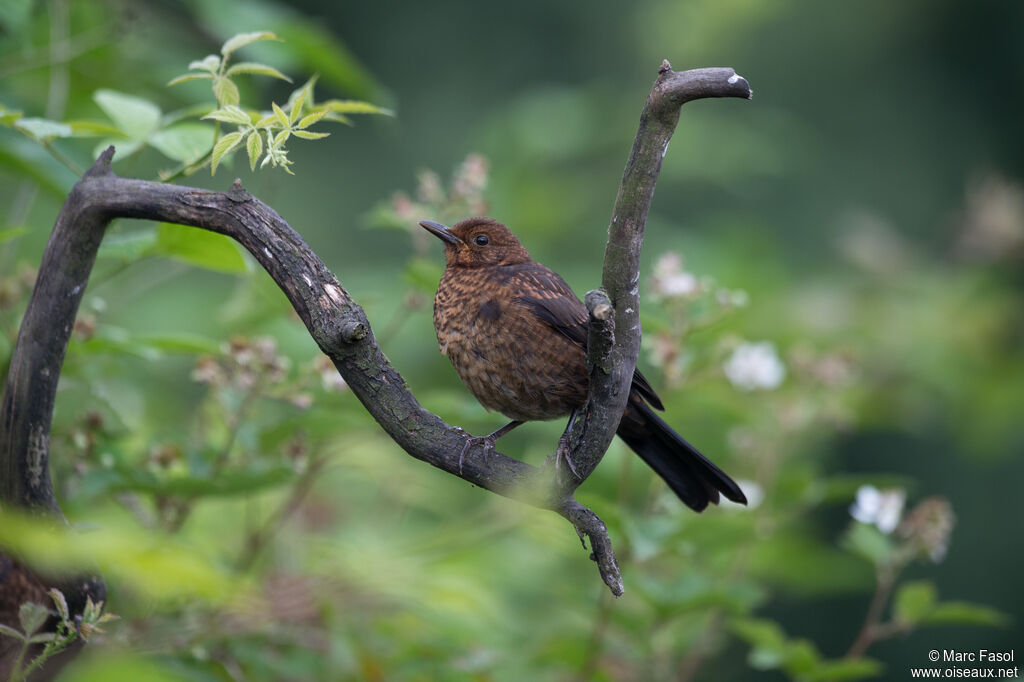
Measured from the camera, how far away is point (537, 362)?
222 centimetres

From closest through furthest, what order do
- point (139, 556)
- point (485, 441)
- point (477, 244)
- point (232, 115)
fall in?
point (139, 556) < point (232, 115) < point (485, 441) < point (477, 244)

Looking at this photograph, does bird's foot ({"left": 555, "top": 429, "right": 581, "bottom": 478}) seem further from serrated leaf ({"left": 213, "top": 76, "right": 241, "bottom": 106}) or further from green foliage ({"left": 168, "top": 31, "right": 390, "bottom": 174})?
serrated leaf ({"left": 213, "top": 76, "right": 241, "bottom": 106})

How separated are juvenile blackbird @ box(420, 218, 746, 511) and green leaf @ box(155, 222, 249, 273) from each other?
557mm

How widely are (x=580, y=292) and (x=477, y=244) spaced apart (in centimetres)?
107

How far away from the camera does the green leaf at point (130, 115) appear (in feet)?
6.53

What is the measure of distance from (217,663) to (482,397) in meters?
0.83

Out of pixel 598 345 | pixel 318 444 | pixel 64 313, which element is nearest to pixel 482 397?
pixel 318 444

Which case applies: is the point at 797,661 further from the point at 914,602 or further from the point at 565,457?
the point at 565,457

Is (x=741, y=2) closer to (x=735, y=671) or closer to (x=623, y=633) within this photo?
(x=735, y=671)

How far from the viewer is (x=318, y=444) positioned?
2506 mm

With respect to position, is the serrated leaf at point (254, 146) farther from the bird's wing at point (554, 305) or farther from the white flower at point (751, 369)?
the white flower at point (751, 369)

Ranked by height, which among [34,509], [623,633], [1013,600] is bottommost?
[34,509]

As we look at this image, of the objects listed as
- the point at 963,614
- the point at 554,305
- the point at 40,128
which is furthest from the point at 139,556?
the point at 963,614

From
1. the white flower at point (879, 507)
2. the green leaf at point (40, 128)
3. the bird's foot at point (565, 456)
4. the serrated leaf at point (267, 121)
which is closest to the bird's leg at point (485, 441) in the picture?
the bird's foot at point (565, 456)
